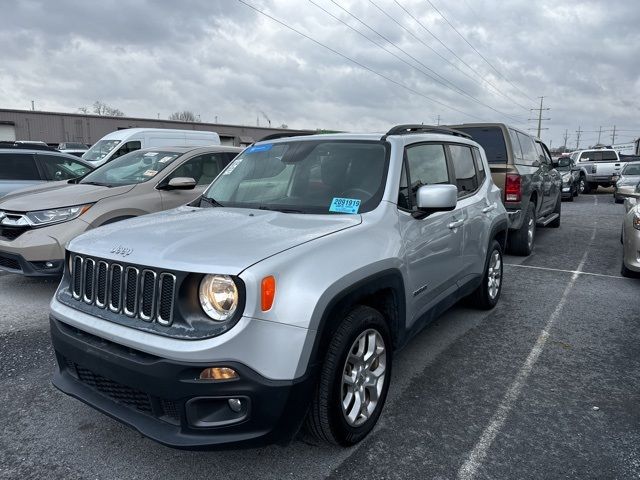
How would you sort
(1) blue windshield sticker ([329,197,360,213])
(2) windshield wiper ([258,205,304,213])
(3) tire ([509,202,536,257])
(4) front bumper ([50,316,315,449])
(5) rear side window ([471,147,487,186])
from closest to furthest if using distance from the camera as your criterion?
(4) front bumper ([50,316,315,449]) → (1) blue windshield sticker ([329,197,360,213]) → (2) windshield wiper ([258,205,304,213]) → (5) rear side window ([471,147,487,186]) → (3) tire ([509,202,536,257])

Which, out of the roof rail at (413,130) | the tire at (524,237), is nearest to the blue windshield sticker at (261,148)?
the roof rail at (413,130)

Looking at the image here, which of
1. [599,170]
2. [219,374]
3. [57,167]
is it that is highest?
[57,167]

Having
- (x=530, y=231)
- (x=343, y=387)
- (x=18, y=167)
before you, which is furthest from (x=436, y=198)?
(x=18, y=167)

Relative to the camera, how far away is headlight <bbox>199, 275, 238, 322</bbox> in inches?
89.2

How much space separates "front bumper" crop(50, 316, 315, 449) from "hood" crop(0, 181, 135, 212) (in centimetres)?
353

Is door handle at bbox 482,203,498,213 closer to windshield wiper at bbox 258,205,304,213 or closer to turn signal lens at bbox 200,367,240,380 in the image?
windshield wiper at bbox 258,205,304,213

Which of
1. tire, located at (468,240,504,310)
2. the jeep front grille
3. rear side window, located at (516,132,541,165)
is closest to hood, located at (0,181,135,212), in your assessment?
the jeep front grille

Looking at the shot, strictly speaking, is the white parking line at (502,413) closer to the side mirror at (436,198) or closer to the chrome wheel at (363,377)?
the chrome wheel at (363,377)

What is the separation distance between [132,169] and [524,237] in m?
6.05

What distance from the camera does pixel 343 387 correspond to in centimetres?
267

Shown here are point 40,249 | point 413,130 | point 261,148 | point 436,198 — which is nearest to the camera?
point 436,198

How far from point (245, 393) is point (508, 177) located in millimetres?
6176

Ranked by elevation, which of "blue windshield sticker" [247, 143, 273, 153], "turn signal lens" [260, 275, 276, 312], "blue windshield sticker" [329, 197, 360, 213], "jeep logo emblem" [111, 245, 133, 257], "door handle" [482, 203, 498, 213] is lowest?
"turn signal lens" [260, 275, 276, 312]

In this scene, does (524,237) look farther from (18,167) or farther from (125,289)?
(18,167)
